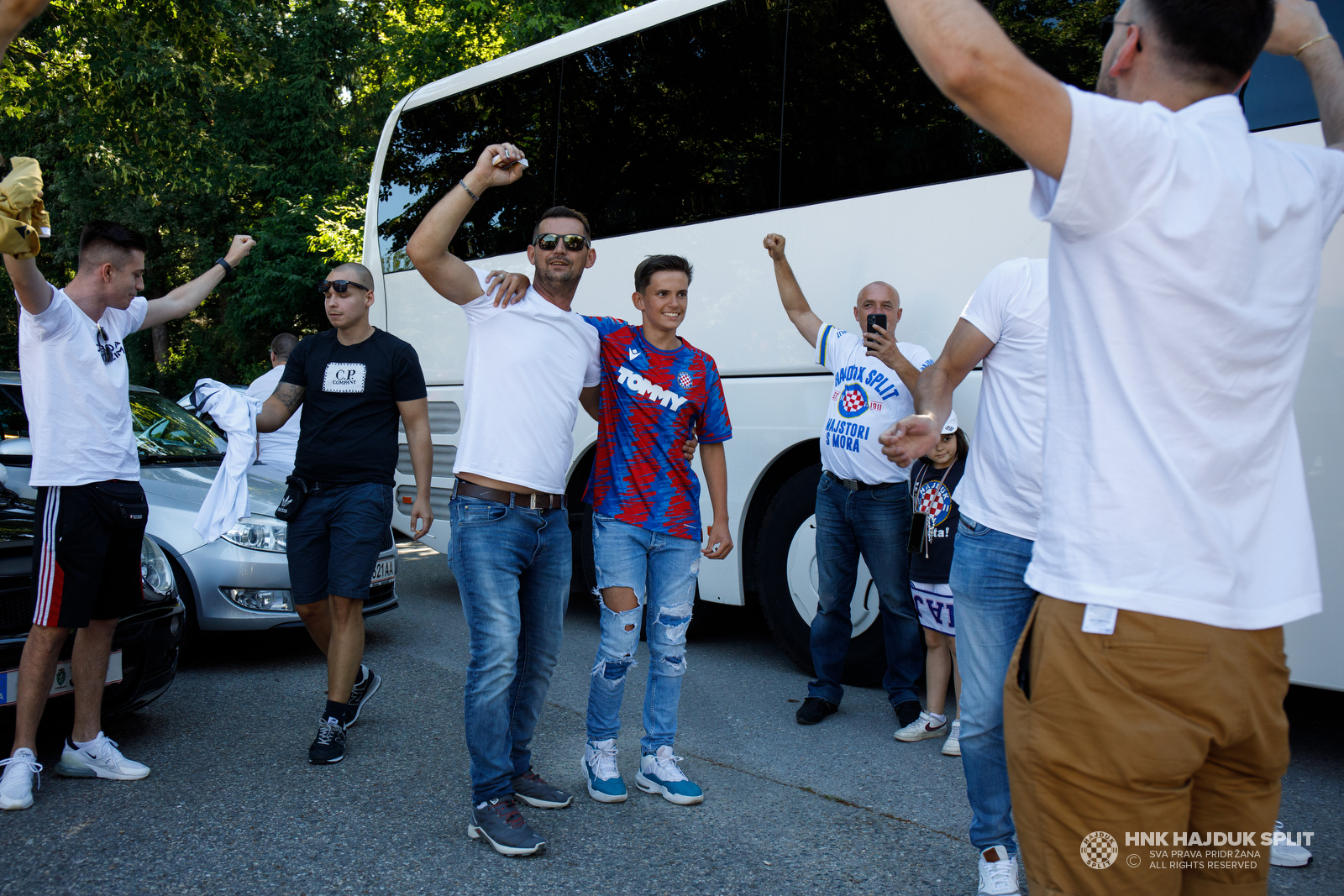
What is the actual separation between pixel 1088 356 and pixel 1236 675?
0.45m

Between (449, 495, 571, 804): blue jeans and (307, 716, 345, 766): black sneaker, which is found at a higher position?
(449, 495, 571, 804): blue jeans

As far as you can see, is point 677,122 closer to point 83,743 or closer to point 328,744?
point 328,744

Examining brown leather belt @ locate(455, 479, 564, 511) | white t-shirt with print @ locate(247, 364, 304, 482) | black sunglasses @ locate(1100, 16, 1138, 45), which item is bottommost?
white t-shirt with print @ locate(247, 364, 304, 482)

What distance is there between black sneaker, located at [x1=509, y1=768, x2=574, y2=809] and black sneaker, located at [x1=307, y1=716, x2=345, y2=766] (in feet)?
2.72

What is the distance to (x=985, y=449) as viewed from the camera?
109 inches

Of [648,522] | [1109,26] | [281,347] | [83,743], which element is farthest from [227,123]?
[1109,26]

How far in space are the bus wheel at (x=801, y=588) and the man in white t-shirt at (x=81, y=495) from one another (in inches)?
115

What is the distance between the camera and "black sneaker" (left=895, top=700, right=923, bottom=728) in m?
4.41

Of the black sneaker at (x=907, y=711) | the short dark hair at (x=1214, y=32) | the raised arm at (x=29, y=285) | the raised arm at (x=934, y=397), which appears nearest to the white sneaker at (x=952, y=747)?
the black sneaker at (x=907, y=711)

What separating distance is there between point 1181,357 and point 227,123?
74.3 ft

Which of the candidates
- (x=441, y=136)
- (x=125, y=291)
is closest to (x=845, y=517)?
(x=125, y=291)

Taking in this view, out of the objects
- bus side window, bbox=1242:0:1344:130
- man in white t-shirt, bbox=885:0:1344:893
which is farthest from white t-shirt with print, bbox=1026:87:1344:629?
bus side window, bbox=1242:0:1344:130

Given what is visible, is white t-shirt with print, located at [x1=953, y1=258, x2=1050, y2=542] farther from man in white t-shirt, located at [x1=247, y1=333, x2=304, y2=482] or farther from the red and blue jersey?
man in white t-shirt, located at [x1=247, y1=333, x2=304, y2=482]

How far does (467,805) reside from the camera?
348cm
